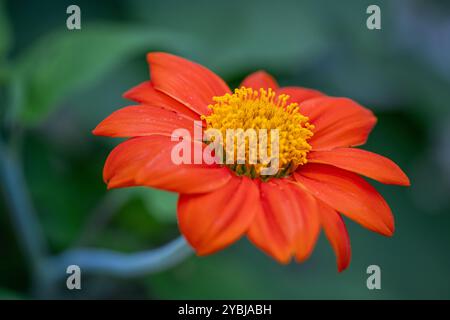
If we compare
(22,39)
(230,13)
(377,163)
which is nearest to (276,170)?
(377,163)

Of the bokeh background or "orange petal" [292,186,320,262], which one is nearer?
"orange petal" [292,186,320,262]

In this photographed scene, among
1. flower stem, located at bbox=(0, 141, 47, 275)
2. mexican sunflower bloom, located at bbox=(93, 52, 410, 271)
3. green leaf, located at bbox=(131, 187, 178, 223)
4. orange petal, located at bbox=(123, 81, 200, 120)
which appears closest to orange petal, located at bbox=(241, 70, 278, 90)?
mexican sunflower bloom, located at bbox=(93, 52, 410, 271)

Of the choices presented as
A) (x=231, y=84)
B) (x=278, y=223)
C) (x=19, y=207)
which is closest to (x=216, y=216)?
(x=278, y=223)

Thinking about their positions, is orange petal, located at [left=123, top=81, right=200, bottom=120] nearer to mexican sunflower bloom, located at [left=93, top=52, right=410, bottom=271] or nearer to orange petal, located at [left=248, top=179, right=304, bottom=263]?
mexican sunflower bloom, located at [left=93, top=52, right=410, bottom=271]

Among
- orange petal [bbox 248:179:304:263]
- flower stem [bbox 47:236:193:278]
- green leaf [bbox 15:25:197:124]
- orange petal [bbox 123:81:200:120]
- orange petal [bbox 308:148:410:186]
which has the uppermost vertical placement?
green leaf [bbox 15:25:197:124]

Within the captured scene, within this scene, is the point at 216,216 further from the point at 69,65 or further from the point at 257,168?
the point at 69,65

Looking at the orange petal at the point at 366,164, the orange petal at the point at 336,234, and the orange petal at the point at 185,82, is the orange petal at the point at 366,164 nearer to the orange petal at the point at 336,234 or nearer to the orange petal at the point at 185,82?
the orange petal at the point at 336,234
